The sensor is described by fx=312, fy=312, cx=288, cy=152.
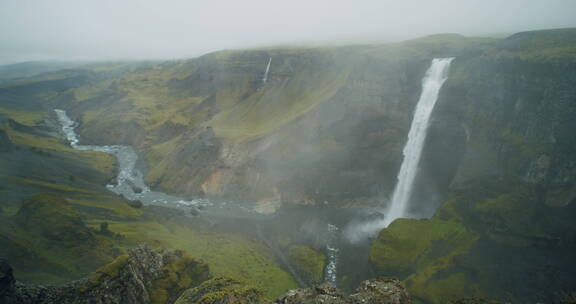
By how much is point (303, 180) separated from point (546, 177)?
3820 centimetres

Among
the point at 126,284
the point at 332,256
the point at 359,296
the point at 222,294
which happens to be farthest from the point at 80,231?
the point at 359,296

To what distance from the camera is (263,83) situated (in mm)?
111875

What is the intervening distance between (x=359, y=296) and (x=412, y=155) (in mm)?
40146

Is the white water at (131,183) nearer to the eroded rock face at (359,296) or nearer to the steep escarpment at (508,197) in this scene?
the steep escarpment at (508,197)

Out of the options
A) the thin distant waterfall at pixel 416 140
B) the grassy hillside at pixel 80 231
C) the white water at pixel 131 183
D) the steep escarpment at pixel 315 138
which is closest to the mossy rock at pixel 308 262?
the grassy hillside at pixel 80 231

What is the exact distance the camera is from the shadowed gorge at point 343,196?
101 ft

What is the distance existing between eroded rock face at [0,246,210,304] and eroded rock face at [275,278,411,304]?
39.1ft

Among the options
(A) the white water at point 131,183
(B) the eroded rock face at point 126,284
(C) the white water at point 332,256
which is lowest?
(C) the white water at point 332,256

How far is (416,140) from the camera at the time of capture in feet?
179

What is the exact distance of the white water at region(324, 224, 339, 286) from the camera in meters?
40.3

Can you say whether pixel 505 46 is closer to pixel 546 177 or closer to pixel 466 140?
pixel 466 140

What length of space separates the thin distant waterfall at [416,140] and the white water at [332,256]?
9038 mm

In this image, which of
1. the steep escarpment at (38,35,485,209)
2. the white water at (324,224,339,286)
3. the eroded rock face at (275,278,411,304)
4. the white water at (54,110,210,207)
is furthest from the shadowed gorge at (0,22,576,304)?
the white water at (54,110,210,207)

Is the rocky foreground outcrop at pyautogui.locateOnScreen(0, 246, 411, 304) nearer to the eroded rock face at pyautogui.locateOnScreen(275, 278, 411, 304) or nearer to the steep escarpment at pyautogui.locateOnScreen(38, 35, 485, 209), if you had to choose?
the eroded rock face at pyautogui.locateOnScreen(275, 278, 411, 304)
